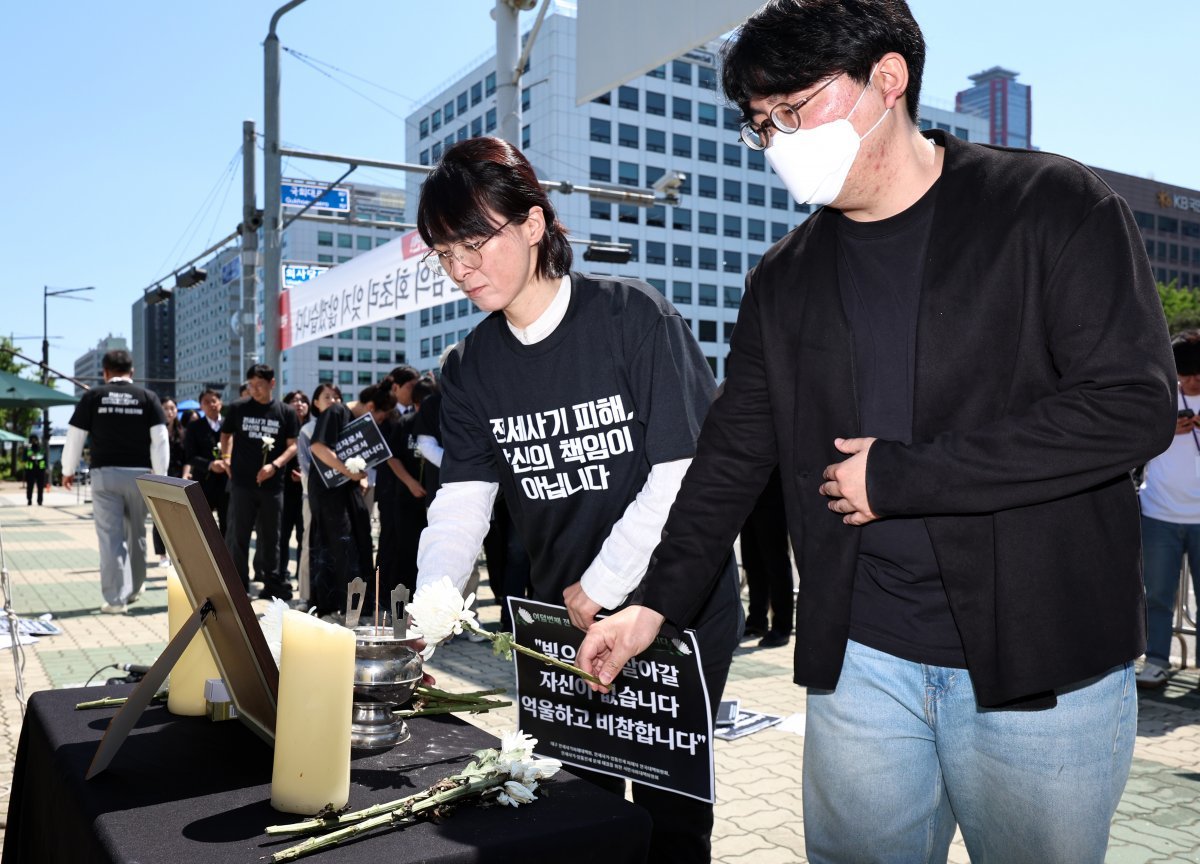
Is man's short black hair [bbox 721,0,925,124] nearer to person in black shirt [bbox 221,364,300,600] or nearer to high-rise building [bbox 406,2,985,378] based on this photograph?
person in black shirt [bbox 221,364,300,600]

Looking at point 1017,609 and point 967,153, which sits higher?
point 967,153

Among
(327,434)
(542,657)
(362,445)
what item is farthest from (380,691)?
(327,434)

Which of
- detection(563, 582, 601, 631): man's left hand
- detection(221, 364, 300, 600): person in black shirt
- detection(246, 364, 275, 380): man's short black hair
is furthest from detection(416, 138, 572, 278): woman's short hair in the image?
detection(246, 364, 275, 380): man's short black hair

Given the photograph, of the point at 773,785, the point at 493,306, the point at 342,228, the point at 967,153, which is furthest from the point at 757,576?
the point at 342,228

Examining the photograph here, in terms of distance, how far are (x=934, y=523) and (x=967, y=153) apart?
641 millimetres

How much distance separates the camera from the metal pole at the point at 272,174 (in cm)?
1358

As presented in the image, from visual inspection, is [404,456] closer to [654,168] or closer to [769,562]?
[769,562]

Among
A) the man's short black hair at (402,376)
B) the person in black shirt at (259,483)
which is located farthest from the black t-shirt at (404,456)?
the person in black shirt at (259,483)

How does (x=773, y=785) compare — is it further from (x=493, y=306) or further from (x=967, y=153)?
(x=967, y=153)

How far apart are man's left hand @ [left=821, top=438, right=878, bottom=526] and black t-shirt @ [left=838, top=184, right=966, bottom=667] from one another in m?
0.15

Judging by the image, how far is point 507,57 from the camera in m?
9.21

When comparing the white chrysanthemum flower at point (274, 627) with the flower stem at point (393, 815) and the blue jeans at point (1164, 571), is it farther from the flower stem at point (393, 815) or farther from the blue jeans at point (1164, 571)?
the blue jeans at point (1164, 571)

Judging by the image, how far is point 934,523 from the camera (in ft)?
5.32

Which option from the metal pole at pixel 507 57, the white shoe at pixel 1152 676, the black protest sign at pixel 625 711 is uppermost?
the metal pole at pixel 507 57
